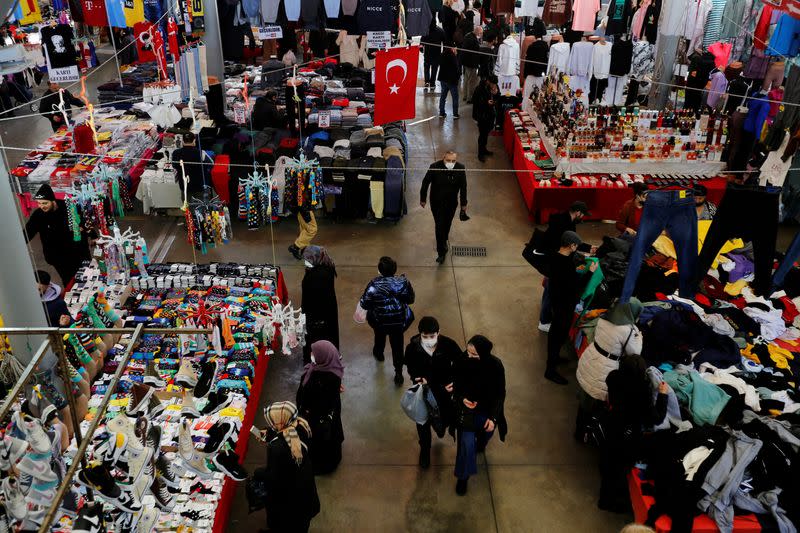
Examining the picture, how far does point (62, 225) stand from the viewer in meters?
6.99

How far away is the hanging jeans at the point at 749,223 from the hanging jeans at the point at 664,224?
0.17 metres

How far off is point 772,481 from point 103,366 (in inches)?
204

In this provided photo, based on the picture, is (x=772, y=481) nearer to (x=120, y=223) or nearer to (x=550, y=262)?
(x=550, y=262)

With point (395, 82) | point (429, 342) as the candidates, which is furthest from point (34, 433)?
point (395, 82)

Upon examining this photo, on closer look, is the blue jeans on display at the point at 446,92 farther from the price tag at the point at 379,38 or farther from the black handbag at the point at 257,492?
the black handbag at the point at 257,492

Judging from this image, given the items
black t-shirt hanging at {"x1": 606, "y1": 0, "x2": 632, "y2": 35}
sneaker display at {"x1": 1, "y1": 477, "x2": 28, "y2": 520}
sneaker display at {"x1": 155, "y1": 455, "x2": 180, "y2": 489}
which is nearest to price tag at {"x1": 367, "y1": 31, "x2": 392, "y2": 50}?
black t-shirt hanging at {"x1": 606, "y1": 0, "x2": 632, "y2": 35}

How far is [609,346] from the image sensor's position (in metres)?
5.23

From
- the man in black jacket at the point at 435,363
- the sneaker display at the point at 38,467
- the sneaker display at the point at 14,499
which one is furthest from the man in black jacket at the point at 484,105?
the sneaker display at the point at 14,499

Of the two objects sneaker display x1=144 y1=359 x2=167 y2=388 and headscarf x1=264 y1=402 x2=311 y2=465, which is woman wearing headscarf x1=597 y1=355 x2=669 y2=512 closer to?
headscarf x1=264 y1=402 x2=311 y2=465

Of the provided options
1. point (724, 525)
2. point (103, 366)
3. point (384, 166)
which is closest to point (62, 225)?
point (103, 366)

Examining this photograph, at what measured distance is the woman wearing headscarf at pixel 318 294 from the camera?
602cm

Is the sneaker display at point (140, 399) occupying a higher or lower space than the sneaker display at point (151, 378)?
higher

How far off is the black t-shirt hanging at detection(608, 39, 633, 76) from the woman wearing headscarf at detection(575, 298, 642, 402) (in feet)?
24.7

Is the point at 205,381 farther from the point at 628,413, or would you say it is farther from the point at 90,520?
the point at 628,413
